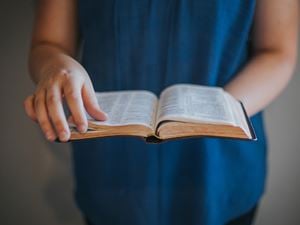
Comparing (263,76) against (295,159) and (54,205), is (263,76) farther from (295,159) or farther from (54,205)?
(54,205)

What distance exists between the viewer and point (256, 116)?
0.63m

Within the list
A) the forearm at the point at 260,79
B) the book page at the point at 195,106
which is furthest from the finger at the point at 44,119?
the forearm at the point at 260,79

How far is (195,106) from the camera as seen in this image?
1.41 feet

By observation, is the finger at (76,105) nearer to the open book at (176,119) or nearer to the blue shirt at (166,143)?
the open book at (176,119)

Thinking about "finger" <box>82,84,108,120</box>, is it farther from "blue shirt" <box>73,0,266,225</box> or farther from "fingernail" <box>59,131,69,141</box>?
"blue shirt" <box>73,0,266,225</box>

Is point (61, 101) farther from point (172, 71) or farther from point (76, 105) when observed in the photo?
A: point (172, 71)

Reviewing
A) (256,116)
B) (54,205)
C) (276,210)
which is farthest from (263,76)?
(54,205)

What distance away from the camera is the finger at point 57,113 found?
375 mm

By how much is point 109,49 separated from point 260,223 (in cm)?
70

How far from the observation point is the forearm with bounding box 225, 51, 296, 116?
537 mm

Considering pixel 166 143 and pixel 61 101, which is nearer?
pixel 61 101

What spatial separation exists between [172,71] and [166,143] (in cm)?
13

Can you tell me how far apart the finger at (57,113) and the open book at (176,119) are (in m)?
0.02

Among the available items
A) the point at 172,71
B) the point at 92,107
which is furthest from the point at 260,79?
the point at 92,107
